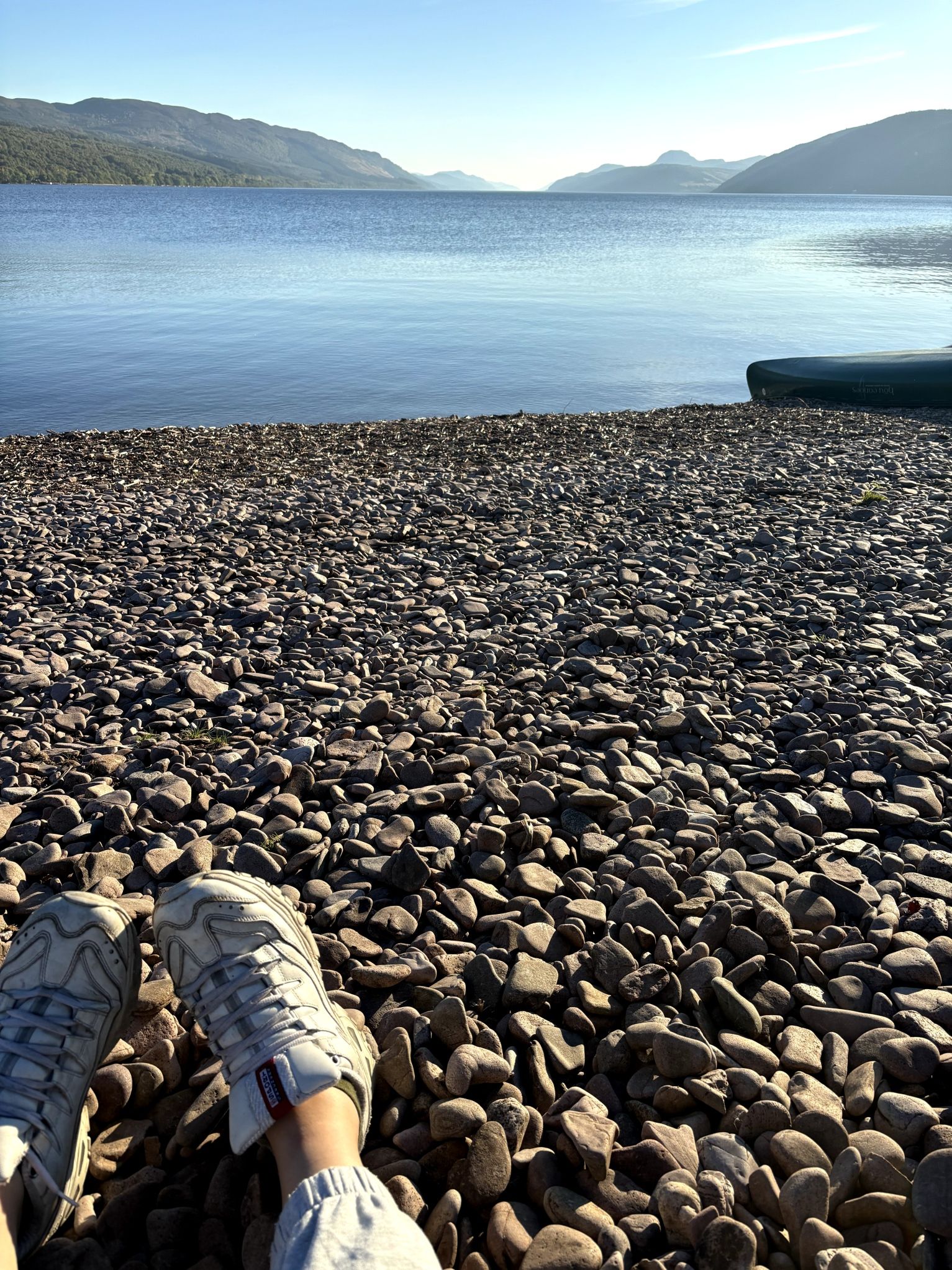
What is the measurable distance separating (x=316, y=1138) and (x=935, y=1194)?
→ 1.27m

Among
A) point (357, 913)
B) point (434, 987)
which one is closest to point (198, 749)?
point (357, 913)

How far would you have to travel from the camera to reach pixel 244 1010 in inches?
81.4

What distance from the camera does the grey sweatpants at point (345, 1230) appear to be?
1473 millimetres

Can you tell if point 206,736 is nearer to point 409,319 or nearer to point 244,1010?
point 244,1010

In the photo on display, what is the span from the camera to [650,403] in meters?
14.9

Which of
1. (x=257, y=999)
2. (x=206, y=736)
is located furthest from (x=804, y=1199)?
(x=206, y=736)

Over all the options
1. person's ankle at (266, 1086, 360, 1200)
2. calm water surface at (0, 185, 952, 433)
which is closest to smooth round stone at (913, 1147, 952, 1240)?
person's ankle at (266, 1086, 360, 1200)

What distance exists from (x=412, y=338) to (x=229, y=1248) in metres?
20.2

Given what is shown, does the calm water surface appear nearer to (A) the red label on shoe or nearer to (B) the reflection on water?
(B) the reflection on water

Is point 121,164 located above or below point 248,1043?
above

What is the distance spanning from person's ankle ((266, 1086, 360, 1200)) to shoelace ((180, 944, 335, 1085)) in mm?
154

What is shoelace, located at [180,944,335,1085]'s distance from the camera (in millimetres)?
1973

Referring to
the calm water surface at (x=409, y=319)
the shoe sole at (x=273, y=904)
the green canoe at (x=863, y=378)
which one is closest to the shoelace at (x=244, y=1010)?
the shoe sole at (x=273, y=904)

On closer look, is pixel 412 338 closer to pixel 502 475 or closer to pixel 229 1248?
pixel 502 475
